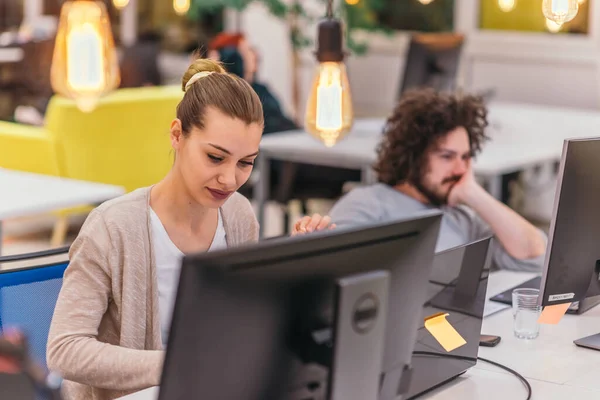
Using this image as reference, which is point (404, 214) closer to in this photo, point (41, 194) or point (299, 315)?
point (41, 194)

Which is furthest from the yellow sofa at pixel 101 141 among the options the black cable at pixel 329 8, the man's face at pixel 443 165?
the black cable at pixel 329 8

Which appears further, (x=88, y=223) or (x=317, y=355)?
(x=88, y=223)

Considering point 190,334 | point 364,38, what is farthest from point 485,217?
point 364,38

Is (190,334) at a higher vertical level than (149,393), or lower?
higher

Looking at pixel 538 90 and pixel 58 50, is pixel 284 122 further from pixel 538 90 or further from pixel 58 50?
pixel 58 50

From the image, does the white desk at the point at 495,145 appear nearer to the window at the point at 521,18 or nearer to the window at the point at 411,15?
the window at the point at 521,18

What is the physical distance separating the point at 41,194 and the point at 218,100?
1.74 m

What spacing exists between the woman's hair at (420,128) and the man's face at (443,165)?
0.6 inches

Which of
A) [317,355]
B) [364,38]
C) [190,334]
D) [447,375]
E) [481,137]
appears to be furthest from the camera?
[364,38]

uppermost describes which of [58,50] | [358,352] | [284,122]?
[58,50]

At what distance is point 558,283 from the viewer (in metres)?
2.12

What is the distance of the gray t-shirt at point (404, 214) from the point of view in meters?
2.86

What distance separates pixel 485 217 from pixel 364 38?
180 inches

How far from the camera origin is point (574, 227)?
212 cm
